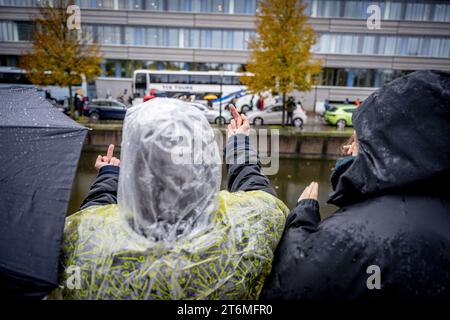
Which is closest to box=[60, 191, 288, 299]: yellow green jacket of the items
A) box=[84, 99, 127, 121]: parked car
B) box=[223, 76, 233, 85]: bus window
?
box=[84, 99, 127, 121]: parked car

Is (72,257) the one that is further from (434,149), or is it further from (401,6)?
(401,6)

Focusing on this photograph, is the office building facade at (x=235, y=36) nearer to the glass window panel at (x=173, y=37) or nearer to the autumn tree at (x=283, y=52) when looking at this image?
the glass window panel at (x=173, y=37)

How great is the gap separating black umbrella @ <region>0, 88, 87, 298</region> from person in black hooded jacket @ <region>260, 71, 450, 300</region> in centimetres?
98

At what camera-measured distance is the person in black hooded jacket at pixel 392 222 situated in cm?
135

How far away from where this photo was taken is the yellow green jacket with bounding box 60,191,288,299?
1.38m

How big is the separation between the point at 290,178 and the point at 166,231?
36.8 ft

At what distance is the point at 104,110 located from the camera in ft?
67.8

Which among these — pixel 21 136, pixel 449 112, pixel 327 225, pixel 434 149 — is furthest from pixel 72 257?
pixel 449 112

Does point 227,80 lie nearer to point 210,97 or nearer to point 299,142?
point 210,97

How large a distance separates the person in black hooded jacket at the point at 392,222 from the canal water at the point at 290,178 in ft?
23.5

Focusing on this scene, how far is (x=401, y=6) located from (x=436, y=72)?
121 ft

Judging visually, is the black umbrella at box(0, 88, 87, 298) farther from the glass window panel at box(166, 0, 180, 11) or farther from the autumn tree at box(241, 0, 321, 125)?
the glass window panel at box(166, 0, 180, 11)

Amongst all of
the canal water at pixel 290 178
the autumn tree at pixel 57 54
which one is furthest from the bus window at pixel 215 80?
the canal water at pixel 290 178

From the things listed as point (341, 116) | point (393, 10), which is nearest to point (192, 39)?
point (341, 116)
